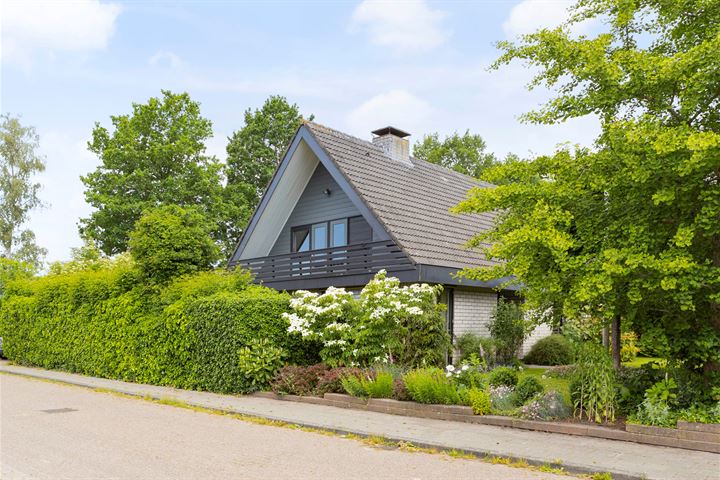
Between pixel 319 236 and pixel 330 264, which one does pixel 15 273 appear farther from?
pixel 330 264

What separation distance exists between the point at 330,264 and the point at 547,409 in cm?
975

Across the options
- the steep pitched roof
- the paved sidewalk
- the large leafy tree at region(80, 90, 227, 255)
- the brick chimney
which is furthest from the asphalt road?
the large leafy tree at region(80, 90, 227, 255)

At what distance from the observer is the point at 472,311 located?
710 inches

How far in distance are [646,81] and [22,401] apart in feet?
43.8

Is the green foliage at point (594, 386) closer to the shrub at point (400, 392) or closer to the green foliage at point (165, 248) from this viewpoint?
the shrub at point (400, 392)

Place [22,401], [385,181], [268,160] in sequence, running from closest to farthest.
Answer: [22,401] < [385,181] < [268,160]

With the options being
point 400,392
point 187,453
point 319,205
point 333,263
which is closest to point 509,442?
point 400,392

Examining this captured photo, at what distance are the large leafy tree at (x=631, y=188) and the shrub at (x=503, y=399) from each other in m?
1.61

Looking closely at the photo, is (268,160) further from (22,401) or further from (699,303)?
(699,303)

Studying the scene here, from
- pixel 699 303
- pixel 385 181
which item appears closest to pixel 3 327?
pixel 385 181

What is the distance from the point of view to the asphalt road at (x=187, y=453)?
6.98 meters

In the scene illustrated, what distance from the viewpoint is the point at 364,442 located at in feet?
29.1

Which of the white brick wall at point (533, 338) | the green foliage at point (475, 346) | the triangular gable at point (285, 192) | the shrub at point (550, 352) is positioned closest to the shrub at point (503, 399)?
the green foliage at point (475, 346)

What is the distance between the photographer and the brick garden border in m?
7.96
